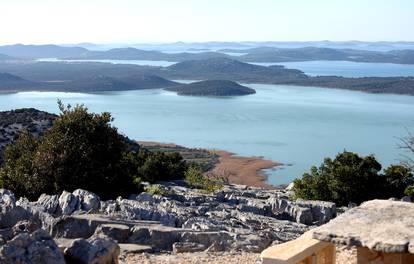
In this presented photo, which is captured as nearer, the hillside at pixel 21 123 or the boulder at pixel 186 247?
the boulder at pixel 186 247

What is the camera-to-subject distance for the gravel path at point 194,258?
27.4 feet

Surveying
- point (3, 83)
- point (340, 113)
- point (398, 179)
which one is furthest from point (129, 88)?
point (398, 179)

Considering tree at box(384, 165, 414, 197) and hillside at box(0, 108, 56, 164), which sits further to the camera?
hillside at box(0, 108, 56, 164)

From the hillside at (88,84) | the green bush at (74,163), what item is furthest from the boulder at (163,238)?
the hillside at (88,84)

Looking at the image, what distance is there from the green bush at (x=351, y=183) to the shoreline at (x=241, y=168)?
84.2 ft

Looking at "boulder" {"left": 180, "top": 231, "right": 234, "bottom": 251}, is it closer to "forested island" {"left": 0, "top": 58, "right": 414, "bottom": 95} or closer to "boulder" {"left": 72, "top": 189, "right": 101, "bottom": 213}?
"boulder" {"left": 72, "top": 189, "right": 101, "bottom": 213}

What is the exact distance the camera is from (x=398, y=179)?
2131cm

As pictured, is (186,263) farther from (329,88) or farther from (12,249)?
(329,88)

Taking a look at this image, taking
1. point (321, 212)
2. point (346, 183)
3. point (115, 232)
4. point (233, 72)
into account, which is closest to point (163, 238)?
point (115, 232)

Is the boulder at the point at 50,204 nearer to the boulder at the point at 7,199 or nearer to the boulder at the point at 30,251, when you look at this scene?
the boulder at the point at 7,199

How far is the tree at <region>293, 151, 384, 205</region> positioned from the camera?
789 inches

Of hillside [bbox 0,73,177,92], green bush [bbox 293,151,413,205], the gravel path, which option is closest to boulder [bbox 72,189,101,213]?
the gravel path

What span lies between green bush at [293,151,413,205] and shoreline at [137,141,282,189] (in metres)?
25.7

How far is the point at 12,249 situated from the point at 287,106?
97.3m
